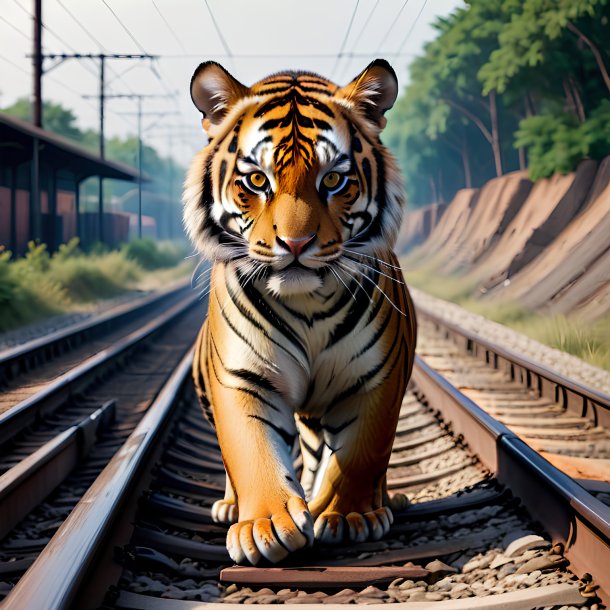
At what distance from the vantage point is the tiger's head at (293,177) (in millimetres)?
2854

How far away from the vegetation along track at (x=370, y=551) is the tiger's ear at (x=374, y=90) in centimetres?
147

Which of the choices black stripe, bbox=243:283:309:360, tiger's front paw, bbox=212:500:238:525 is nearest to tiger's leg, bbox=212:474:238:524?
tiger's front paw, bbox=212:500:238:525

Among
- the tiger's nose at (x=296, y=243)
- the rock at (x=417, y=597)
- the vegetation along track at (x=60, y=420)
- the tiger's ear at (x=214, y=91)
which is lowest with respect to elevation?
the vegetation along track at (x=60, y=420)

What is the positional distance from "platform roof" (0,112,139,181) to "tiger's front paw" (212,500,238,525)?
5072mm

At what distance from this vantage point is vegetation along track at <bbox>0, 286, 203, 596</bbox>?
3.73 m

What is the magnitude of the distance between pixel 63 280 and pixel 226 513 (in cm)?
1211

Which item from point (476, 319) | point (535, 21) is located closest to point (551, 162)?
point (535, 21)

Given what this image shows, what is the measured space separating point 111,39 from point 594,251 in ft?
22.3

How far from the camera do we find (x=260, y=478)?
301cm

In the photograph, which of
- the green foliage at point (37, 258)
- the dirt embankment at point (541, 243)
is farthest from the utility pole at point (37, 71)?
the dirt embankment at point (541, 243)

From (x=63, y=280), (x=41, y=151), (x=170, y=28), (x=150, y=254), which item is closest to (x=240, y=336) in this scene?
(x=170, y=28)

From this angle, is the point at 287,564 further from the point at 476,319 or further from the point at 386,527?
the point at 476,319

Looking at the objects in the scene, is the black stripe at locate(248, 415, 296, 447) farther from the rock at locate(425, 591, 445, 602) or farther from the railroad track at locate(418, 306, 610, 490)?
the railroad track at locate(418, 306, 610, 490)

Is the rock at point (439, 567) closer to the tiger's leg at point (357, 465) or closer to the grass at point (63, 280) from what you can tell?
the tiger's leg at point (357, 465)
